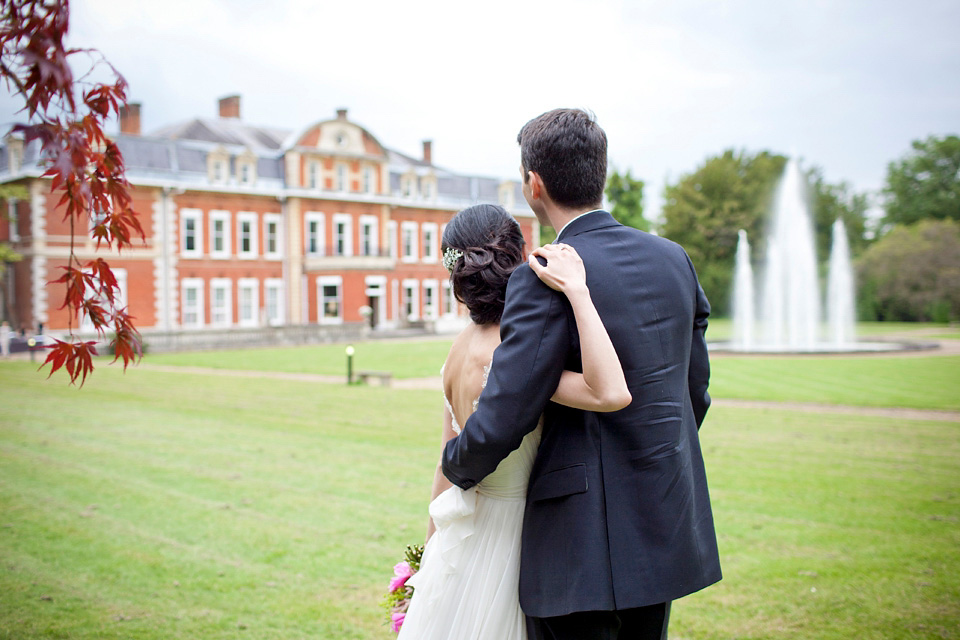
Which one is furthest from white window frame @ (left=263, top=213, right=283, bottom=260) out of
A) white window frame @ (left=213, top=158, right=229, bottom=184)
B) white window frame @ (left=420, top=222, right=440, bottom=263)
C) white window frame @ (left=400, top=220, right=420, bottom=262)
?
white window frame @ (left=420, top=222, right=440, bottom=263)

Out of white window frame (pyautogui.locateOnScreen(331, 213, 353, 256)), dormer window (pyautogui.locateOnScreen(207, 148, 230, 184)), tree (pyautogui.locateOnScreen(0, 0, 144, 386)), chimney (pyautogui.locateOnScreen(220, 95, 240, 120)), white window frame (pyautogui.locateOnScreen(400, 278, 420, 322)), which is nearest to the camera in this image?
tree (pyautogui.locateOnScreen(0, 0, 144, 386))

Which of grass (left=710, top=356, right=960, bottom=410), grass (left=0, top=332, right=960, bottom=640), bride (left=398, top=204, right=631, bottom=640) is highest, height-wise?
bride (left=398, top=204, right=631, bottom=640)

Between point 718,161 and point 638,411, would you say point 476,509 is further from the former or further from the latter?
point 718,161

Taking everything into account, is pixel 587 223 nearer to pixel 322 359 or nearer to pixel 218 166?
pixel 322 359

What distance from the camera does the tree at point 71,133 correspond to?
73.2 inches

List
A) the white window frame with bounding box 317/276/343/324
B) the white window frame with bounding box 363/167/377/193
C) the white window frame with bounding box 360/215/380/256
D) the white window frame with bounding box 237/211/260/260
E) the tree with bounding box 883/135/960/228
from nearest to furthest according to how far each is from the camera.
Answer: the white window frame with bounding box 237/211/260/260 → the white window frame with bounding box 317/276/343/324 → the white window frame with bounding box 363/167/377/193 → the white window frame with bounding box 360/215/380/256 → the tree with bounding box 883/135/960/228

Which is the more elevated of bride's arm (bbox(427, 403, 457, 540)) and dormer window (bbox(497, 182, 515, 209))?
dormer window (bbox(497, 182, 515, 209))

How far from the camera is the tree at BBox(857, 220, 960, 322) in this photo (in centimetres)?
3997

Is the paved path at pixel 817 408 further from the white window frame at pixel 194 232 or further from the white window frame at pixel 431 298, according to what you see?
the white window frame at pixel 431 298

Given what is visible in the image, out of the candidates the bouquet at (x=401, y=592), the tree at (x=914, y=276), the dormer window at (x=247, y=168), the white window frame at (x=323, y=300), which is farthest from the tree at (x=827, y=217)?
the bouquet at (x=401, y=592)

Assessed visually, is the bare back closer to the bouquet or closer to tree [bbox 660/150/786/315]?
the bouquet

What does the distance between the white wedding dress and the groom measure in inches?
5.8

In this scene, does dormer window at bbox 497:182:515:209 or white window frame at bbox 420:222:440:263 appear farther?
dormer window at bbox 497:182:515:209

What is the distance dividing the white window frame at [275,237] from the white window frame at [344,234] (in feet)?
8.79
